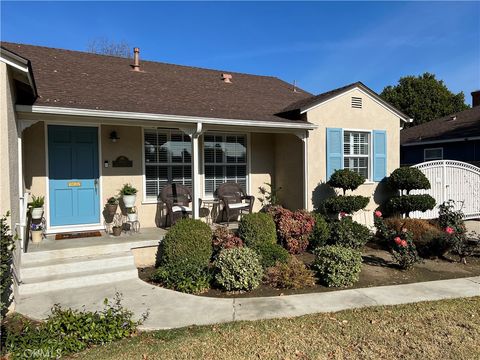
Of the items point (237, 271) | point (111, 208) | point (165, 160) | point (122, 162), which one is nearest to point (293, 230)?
point (237, 271)

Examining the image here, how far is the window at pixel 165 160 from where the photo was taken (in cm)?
883

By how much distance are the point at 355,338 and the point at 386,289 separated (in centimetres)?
204

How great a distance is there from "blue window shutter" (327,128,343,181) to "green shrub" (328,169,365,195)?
0.35 meters

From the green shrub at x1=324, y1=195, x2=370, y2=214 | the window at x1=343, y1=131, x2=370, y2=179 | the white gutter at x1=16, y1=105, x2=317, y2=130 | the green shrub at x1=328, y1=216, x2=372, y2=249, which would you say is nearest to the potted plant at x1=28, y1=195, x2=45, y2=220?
the white gutter at x1=16, y1=105, x2=317, y2=130

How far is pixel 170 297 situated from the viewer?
5227mm

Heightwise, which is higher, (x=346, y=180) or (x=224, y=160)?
(x=224, y=160)

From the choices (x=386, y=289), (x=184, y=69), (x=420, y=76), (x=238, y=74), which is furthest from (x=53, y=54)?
(x=420, y=76)

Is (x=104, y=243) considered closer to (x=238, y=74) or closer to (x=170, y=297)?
(x=170, y=297)

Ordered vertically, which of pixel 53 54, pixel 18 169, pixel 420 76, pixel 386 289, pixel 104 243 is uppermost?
pixel 420 76

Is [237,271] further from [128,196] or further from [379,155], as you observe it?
[379,155]

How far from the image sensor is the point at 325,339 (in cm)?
389

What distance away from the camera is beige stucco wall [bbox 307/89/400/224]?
934 cm

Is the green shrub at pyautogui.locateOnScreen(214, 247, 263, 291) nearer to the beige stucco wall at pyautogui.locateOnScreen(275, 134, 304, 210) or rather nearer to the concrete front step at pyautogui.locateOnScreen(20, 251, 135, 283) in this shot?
the concrete front step at pyautogui.locateOnScreen(20, 251, 135, 283)

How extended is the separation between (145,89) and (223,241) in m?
4.53
